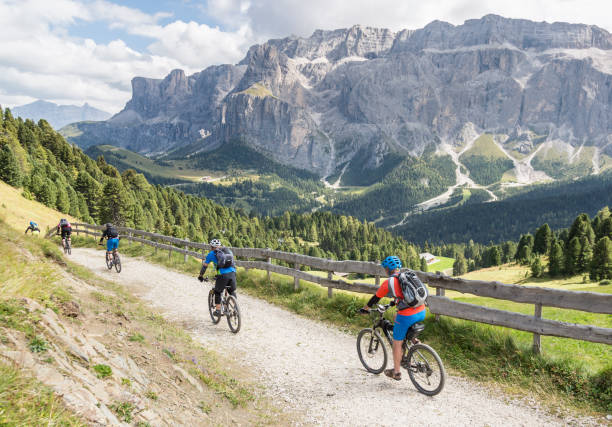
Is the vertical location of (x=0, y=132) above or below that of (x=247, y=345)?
above

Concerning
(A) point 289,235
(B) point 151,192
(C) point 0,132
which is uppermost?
(C) point 0,132

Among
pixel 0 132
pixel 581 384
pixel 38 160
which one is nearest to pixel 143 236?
pixel 581 384

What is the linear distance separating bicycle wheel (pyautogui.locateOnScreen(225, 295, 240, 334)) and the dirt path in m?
0.33

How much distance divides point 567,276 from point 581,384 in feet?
231

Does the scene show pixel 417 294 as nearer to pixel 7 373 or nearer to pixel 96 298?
pixel 7 373

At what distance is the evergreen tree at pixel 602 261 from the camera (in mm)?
52156

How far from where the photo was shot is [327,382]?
8.70m

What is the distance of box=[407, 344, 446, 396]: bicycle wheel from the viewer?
7.67 m

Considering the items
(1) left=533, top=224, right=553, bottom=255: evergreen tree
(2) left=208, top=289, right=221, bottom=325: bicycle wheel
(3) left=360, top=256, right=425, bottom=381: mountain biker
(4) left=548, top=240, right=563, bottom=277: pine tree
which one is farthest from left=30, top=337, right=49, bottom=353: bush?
(1) left=533, top=224, right=553, bottom=255: evergreen tree

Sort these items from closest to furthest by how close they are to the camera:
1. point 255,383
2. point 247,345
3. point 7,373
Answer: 1. point 7,373
2. point 255,383
3. point 247,345

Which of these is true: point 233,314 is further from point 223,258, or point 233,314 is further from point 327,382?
point 327,382

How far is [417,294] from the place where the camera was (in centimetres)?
759

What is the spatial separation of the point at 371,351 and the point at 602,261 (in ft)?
203

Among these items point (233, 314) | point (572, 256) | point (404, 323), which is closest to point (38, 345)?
point (404, 323)
